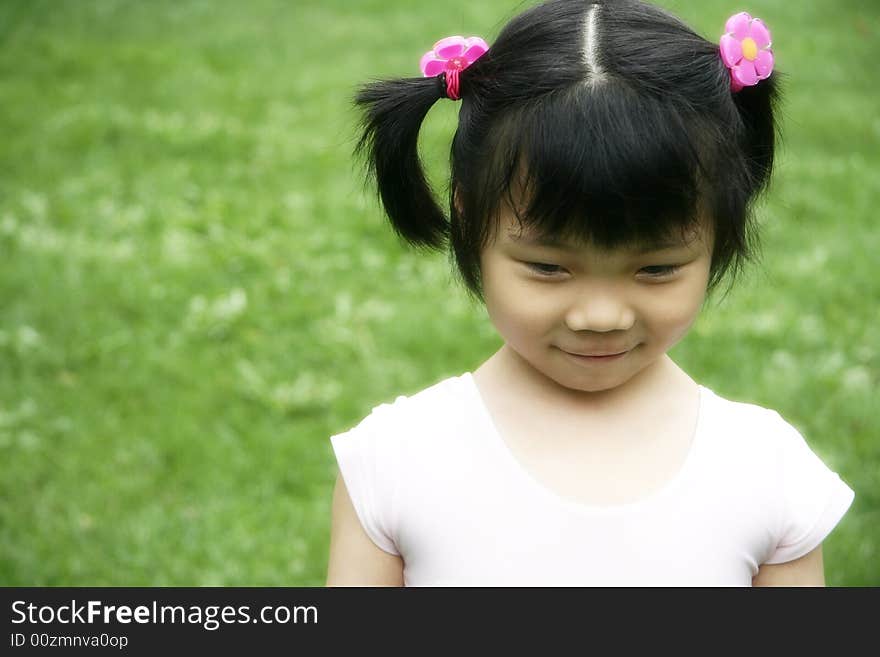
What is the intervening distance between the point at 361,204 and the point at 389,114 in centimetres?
367

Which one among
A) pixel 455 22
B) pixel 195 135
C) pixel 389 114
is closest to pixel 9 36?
pixel 195 135

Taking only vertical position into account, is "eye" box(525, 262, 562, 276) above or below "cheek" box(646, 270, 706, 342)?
above

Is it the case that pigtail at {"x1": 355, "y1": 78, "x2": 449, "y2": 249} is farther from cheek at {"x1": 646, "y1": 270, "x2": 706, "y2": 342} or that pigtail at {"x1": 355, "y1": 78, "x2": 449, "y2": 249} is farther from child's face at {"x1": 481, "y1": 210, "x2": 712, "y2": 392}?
cheek at {"x1": 646, "y1": 270, "x2": 706, "y2": 342}

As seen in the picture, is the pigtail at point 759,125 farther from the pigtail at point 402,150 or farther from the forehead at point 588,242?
the pigtail at point 402,150

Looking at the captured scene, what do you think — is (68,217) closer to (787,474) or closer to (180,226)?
(180,226)

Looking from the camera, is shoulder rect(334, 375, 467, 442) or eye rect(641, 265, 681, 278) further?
shoulder rect(334, 375, 467, 442)

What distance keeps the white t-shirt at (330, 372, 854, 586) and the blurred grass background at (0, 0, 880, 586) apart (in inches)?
25.1

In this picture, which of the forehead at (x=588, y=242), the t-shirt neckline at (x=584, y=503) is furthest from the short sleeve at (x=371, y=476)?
the forehead at (x=588, y=242)

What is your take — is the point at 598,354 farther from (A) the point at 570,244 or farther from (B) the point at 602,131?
(B) the point at 602,131

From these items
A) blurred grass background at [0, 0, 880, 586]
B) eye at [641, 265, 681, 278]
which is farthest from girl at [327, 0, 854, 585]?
blurred grass background at [0, 0, 880, 586]

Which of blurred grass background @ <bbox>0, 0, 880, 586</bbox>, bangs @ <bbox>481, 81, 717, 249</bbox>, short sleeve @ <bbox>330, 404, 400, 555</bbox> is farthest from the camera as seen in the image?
blurred grass background @ <bbox>0, 0, 880, 586</bbox>

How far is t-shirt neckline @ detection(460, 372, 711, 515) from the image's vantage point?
1.63 metres

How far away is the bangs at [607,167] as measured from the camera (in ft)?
4.88

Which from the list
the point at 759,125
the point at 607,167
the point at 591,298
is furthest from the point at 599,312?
the point at 759,125
